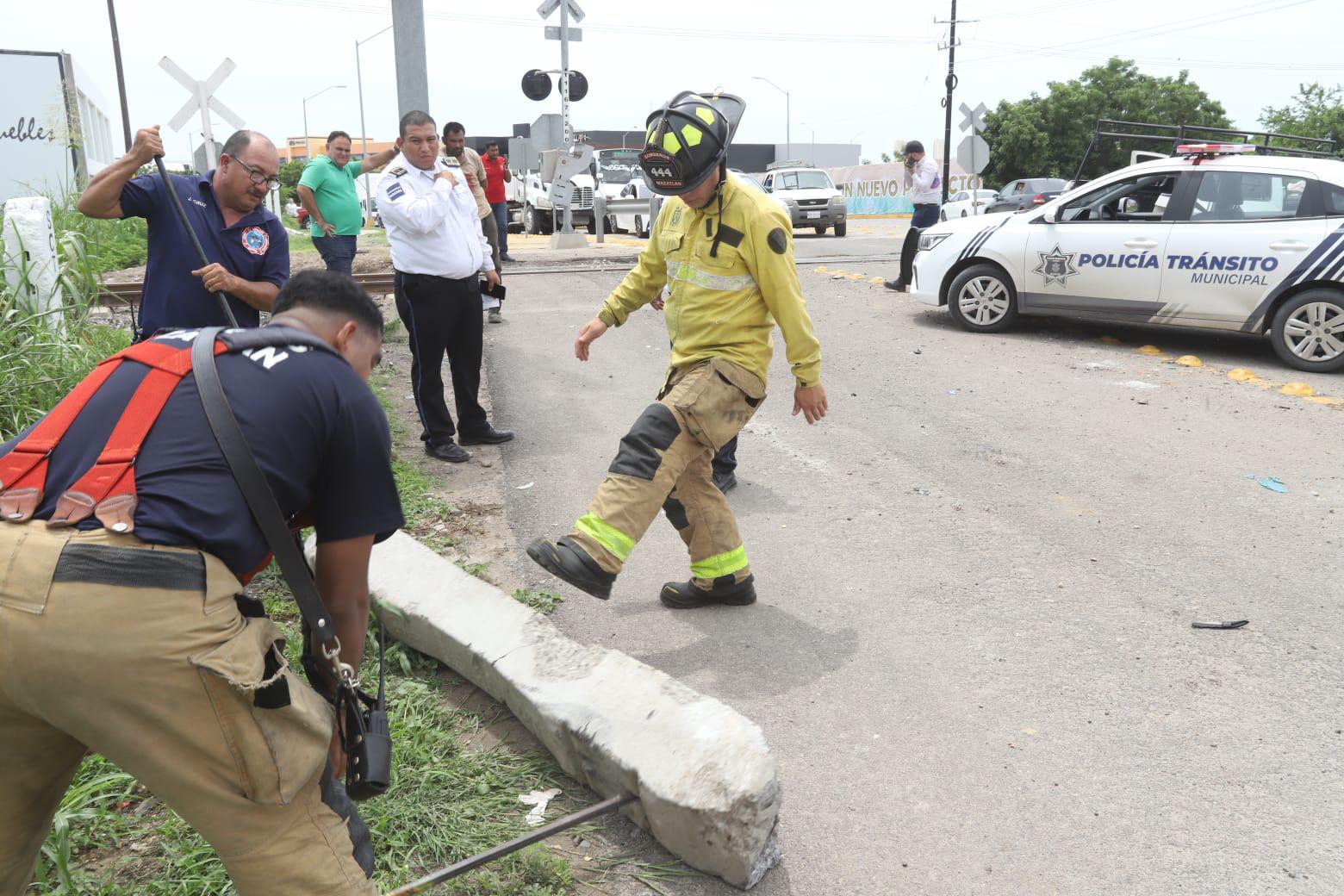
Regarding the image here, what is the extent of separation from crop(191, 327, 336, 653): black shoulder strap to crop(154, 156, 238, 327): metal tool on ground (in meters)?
2.43

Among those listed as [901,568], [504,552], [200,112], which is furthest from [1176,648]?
[200,112]

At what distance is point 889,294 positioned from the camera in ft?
41.5

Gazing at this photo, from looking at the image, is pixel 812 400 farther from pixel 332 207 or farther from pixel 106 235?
pixel 106 235

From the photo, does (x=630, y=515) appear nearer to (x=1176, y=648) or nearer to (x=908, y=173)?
(x=1176, y=648)

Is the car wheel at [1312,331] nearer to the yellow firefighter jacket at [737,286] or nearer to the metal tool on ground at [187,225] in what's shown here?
the yellow firefighter jacket at [737,286]

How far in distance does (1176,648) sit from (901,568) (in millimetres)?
1203

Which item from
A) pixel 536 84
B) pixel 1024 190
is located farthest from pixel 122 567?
pixel 1024 190

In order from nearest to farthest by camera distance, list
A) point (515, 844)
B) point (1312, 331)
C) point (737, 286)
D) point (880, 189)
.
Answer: point (515, 844) < point (737, 286) < point (1312, 331) < point (880, 189)

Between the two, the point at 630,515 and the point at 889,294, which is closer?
the point at 630,515

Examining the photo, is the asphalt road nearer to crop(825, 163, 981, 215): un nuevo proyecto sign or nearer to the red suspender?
the red suspender

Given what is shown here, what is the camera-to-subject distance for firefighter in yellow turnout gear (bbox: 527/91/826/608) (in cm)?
355

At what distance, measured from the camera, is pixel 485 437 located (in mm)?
6660

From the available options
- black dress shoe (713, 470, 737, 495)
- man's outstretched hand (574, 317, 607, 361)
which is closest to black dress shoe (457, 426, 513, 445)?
black dress shoe (713, 470, 737, 495)

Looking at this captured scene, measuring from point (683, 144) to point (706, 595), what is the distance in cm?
183
